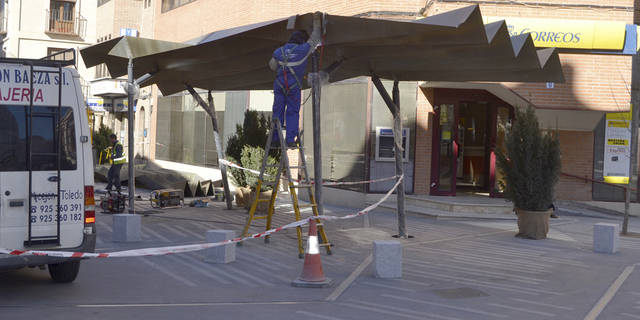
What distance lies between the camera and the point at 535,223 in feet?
40.8

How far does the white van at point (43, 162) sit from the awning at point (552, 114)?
35.4 feet

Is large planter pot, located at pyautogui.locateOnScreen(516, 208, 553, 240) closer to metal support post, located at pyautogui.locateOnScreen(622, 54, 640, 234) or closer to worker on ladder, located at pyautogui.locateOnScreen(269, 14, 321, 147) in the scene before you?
metal support post, located at pyautogui.locateOnScreen(622, 54, 640, 234)

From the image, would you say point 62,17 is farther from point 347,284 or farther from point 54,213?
point 347,284

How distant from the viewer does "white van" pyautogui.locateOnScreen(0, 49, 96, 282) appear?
7020 mm

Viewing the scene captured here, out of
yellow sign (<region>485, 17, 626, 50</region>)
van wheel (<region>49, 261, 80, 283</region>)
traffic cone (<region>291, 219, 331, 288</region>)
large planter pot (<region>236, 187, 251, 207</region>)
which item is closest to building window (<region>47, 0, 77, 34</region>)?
large planter pot (<region>236, 187, 251, 207</region>)

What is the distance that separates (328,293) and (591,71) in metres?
11.5

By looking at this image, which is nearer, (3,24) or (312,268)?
(312,268)

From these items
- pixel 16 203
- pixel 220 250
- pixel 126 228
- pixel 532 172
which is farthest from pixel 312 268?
pixel 532 172

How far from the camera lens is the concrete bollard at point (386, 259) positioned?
8539mm

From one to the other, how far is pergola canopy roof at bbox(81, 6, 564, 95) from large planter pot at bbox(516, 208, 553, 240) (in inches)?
92.4

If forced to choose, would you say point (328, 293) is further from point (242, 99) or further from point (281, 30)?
point (242, 99)

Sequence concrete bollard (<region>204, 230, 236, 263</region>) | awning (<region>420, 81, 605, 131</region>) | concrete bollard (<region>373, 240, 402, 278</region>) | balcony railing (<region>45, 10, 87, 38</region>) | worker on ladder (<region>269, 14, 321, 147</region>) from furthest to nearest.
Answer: balcony railing (<region>45, 10, 87, 38</region>) < awning (<region>420, 81, 605, 131</region>) < worker on ladder (<region>269, 14, 321, 147</region>) < concrete bollard (<region>204, 230, 236, 263</region>) < concrete bollard (<region>373, 240, 402, 278</region>)

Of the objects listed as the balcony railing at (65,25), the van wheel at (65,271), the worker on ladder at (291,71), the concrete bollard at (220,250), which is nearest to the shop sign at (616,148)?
the worker on ladder at (291,71)

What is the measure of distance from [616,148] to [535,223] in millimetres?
6084
